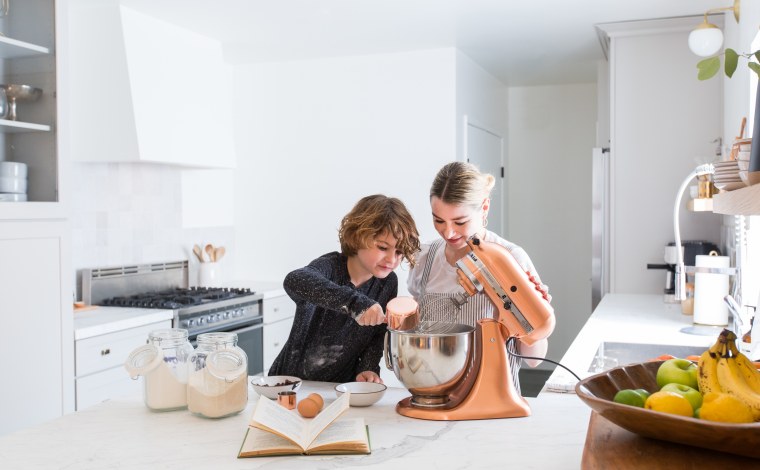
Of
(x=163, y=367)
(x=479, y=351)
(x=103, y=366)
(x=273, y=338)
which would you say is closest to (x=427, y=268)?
(x=479, y=351)

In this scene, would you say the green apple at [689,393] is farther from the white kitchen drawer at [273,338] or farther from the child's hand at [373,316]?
the white kitchen drawer at [273,338]

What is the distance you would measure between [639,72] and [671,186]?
682 mm

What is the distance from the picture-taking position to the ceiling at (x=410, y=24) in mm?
3602

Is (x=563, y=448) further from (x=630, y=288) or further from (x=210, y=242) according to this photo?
(x=210, y=242)

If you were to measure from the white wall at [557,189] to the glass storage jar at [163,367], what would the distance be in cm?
464

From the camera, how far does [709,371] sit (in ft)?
4.04

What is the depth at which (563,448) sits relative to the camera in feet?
4.64

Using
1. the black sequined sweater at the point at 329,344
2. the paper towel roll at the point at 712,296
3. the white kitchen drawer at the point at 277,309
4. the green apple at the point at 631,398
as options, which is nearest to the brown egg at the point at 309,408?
the black sequined sweater at the point at 329,344

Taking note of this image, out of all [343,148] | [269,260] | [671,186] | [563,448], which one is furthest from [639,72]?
[563,448]

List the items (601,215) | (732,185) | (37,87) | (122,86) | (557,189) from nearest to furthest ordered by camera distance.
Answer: (732,185), (37,87), (122,86), (601,215), (557,189)

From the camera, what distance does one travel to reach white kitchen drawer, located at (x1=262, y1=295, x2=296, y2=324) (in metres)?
4.46

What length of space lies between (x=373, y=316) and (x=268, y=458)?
434 millimetres

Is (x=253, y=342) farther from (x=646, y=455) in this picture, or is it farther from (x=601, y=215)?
(x=646, y=455)

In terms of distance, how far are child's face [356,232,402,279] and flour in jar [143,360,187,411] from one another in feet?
2.04
